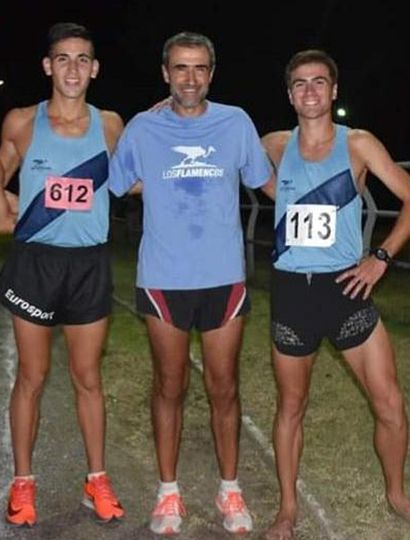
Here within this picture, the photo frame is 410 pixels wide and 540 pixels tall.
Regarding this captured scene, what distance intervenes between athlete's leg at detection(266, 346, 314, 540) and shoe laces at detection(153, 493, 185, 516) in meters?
0.41

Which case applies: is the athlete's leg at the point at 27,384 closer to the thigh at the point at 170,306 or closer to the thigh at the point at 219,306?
the thigh at the point at 170,306

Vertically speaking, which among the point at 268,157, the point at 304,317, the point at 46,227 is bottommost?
the point at 304,317

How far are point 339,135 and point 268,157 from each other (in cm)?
34

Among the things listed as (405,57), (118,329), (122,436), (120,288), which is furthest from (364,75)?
(122,436)

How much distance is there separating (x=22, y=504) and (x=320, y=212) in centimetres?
176

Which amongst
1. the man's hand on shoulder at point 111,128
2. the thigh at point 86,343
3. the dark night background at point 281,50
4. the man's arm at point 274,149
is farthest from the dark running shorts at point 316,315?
the dark night background at point 281,50

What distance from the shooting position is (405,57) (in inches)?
1187

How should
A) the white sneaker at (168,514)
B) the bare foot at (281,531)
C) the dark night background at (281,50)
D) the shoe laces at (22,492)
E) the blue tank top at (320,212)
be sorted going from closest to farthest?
1. the blue tank top at (320,212)
2. the bare foot at (281,531)
3. the white sneaker at (168,514)
4. the shoe laces at (22,492)
5. the dark night background at (281,50)

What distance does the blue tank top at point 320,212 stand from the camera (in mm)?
3334

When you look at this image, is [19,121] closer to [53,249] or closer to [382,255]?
[53,249]

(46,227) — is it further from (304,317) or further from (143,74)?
(143,74)

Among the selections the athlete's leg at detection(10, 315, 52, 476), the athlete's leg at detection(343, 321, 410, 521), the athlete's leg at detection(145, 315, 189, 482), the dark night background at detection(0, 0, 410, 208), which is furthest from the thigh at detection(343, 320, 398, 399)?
the dark night background at detection(0, 0, 410, 208)

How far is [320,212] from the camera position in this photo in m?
3.32

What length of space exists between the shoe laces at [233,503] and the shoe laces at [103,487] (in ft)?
1.60
